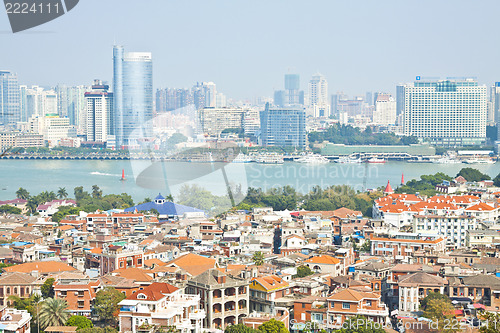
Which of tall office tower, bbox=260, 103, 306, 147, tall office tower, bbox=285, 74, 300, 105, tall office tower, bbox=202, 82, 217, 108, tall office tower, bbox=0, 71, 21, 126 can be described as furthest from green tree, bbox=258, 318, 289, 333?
tall office tower, bbox=285, 74, 300, 105

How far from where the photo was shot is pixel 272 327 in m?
4.31

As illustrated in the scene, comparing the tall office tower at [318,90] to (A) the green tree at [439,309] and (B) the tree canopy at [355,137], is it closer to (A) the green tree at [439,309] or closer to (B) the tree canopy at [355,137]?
(B) the tree canopy at [355,137]

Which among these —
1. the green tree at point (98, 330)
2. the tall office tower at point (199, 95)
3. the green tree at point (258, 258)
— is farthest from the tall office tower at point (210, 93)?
the green tree at point (98, 330)

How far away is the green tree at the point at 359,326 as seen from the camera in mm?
4219

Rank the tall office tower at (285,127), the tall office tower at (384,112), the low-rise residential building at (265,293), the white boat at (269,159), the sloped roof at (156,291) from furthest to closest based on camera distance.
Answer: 1. the tall office tower at (384,112)
2. the tall office tower at (285,127)
3. the white boat at (269,159)
4. the low-rise residential building at (265,293)
5. the sloped roof at (156,291)

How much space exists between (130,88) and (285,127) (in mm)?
5666

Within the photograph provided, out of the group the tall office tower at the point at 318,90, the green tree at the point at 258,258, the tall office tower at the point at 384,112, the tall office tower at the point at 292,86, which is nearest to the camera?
the green tree at the point at 258,258

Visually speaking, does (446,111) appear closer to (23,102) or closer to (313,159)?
(313,159)

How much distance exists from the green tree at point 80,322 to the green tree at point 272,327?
0.84 meters

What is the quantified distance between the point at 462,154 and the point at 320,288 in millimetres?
23179

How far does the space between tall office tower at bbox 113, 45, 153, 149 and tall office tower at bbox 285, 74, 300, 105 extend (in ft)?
52.9

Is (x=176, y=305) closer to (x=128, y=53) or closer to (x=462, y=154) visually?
(x=462, y=154)

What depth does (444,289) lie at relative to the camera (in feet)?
16.6

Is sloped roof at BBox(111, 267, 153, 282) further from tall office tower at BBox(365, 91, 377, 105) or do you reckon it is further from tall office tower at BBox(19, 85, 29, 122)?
tall office tower at BBox(365, 91, 377, 105)
